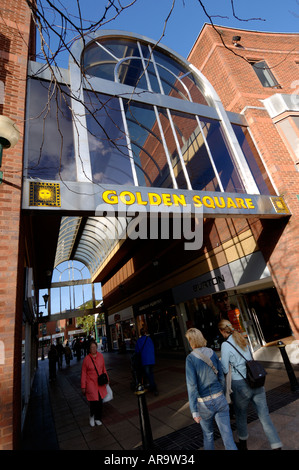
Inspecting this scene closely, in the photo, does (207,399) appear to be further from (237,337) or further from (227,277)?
(227,277)

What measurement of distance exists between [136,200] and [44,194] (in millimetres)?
1979

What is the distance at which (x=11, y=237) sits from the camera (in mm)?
3863

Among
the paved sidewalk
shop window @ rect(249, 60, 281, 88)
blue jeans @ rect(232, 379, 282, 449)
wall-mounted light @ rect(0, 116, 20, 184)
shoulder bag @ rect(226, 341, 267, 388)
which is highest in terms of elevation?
shop window @ rect(249, 60, 281, 88)

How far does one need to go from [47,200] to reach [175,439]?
4746 millimetres

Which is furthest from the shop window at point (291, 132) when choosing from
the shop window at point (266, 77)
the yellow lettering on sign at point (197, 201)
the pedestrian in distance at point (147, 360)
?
the pedestrian in distance at point (147, 360)

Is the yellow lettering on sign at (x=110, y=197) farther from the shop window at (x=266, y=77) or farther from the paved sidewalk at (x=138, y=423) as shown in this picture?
the shop window at (x=266, y=77)

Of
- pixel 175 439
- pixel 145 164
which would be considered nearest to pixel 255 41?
pixel 145 164

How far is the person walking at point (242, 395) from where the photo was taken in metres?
Answer: 2.79

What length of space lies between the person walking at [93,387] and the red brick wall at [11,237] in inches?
58.3

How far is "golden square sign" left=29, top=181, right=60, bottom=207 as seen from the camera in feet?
14.4

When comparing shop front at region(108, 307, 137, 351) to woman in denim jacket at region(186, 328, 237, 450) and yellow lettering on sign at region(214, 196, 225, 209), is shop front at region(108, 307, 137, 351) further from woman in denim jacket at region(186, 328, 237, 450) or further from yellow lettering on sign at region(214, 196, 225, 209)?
woman in denim jacket at region(186, 328, 237, 450)

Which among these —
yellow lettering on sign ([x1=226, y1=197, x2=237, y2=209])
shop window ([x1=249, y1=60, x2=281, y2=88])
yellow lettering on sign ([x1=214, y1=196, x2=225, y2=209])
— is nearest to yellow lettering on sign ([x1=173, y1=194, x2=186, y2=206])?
yellow lettering on sign ([x1=214, y1=196, x2=225, y2=209])

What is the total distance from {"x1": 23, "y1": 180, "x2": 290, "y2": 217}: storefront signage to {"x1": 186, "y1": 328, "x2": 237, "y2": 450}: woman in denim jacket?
3.38 meters

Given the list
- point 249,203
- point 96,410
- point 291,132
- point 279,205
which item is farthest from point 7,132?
point 291,132
